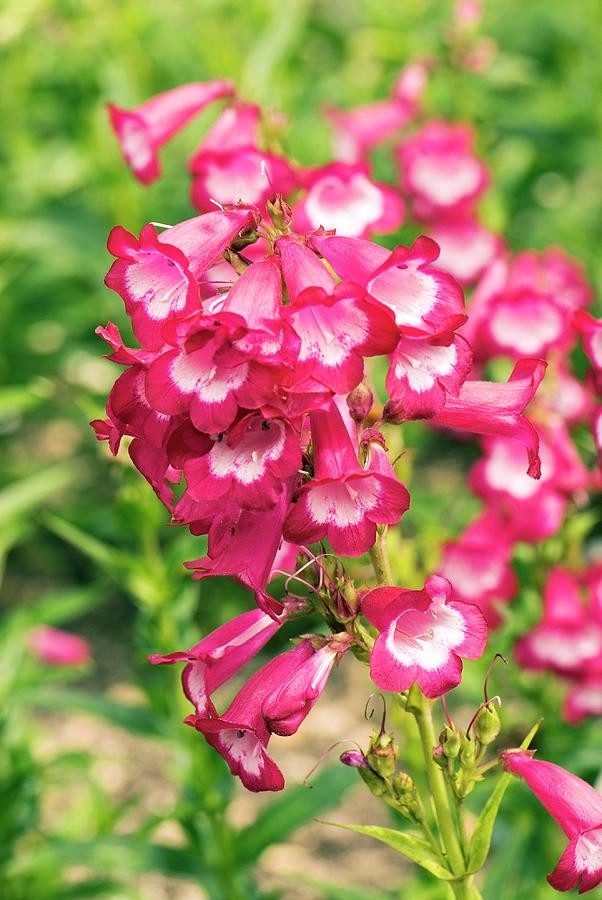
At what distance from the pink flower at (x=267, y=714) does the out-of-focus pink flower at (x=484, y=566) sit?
114 cm

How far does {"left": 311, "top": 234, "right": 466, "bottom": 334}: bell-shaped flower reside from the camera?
4.45 ft

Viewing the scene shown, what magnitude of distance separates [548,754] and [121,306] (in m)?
2.48

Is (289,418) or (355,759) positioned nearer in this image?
(289,418)

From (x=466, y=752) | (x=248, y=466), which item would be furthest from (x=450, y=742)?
(x=248, y=466)

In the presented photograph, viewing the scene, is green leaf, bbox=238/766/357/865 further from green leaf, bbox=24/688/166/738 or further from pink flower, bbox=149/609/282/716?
pink flower, bbox=149/609/282/716

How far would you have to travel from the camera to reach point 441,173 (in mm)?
3270

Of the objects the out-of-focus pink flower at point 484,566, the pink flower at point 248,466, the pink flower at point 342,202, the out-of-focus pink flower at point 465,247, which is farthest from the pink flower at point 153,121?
the pink flower at point 248,466

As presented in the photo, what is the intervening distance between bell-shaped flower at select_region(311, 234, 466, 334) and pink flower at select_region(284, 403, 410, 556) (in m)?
0.16

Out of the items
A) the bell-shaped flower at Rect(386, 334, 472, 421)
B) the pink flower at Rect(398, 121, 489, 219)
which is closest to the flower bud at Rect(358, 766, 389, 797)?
the bell-shaped flower at Rect(386, 334, 472, 421)

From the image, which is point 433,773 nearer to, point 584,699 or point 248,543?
point 248,543

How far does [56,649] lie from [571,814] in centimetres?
238

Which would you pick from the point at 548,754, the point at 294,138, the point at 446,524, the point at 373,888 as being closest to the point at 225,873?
the point at 548,754

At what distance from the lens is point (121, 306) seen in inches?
175

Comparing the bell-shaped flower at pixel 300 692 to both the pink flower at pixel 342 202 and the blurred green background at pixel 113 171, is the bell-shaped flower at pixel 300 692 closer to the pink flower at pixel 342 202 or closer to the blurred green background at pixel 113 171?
the pink flower at pixel 342 202
